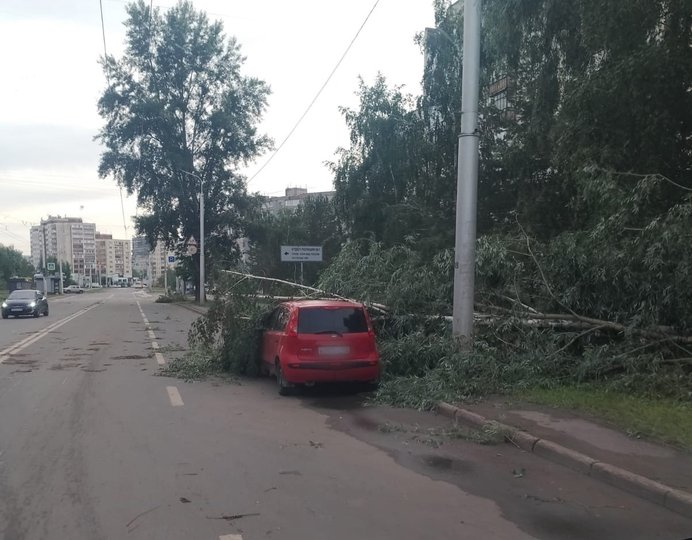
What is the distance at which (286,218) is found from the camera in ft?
164

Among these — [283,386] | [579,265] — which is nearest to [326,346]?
[283,386]

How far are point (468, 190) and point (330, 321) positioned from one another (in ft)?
11.0

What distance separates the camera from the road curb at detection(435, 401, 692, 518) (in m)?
4.86

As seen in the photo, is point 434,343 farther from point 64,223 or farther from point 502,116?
point 64,223

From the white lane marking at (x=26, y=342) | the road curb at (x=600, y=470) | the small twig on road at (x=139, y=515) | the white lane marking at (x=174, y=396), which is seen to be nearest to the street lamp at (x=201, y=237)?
the white lane marking at (x=26, y=342)

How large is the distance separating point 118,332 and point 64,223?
132 meters

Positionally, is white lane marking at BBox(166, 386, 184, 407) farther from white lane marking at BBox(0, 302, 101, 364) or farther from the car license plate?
white lane marking at BBox(0, 302, 101, 364)

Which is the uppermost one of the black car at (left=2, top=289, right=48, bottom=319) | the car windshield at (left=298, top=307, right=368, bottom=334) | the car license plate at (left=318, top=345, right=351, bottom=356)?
the car windshield at (left=298, top=307, right=368, bottom=334)

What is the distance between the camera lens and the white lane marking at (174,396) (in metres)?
9.29

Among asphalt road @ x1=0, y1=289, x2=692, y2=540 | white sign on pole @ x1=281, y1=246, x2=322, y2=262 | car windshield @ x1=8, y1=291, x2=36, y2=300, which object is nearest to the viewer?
asphalt road @ x1=0, y1=289, x2=692, y2=540

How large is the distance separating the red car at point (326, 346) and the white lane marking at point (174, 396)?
1637mm

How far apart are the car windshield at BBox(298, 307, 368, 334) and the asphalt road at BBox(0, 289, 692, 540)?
1.13 metres

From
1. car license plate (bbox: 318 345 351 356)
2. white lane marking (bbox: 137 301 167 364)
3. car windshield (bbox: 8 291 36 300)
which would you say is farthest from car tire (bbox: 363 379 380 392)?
car windshield (bbox: 8 291 36 300)

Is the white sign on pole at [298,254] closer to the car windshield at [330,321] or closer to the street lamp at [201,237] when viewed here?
the street lamp at [201,237]
